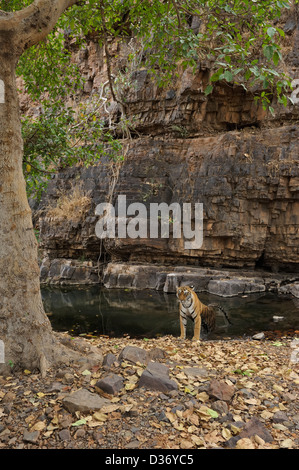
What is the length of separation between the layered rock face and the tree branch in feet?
38.6

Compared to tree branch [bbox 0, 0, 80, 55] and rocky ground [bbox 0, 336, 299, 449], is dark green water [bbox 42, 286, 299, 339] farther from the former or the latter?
tree branch [bbox 0, 0, 80, 55]

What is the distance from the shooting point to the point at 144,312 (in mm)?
10547

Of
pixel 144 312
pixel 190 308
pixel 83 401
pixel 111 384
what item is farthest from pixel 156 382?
pixel 144 312

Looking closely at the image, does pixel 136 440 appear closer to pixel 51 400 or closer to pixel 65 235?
pixel 51 400

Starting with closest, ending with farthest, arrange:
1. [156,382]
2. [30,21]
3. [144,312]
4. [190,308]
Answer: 1. [156,382]
2. [30,21]
3. [190,308]
4. [144,312]

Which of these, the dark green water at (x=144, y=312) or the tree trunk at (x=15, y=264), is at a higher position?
the tree trunk at (x=15, y=264)

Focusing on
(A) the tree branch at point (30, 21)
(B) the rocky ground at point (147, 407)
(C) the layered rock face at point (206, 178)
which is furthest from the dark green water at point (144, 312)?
(A) the tree branch at point (30, 21)

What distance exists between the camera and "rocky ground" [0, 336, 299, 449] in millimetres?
2354

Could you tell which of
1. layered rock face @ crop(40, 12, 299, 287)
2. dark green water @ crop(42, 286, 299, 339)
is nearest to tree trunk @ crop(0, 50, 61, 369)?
dark green water @ crop(42, 286, 299, 339)

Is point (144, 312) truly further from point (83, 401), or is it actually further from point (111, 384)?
point (83, 401)

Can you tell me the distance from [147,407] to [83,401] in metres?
0.58

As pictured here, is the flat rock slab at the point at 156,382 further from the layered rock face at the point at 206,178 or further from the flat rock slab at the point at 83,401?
the layered rock face at the point at 206,178

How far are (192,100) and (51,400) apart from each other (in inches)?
639

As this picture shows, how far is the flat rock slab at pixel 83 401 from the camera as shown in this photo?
263 cm
